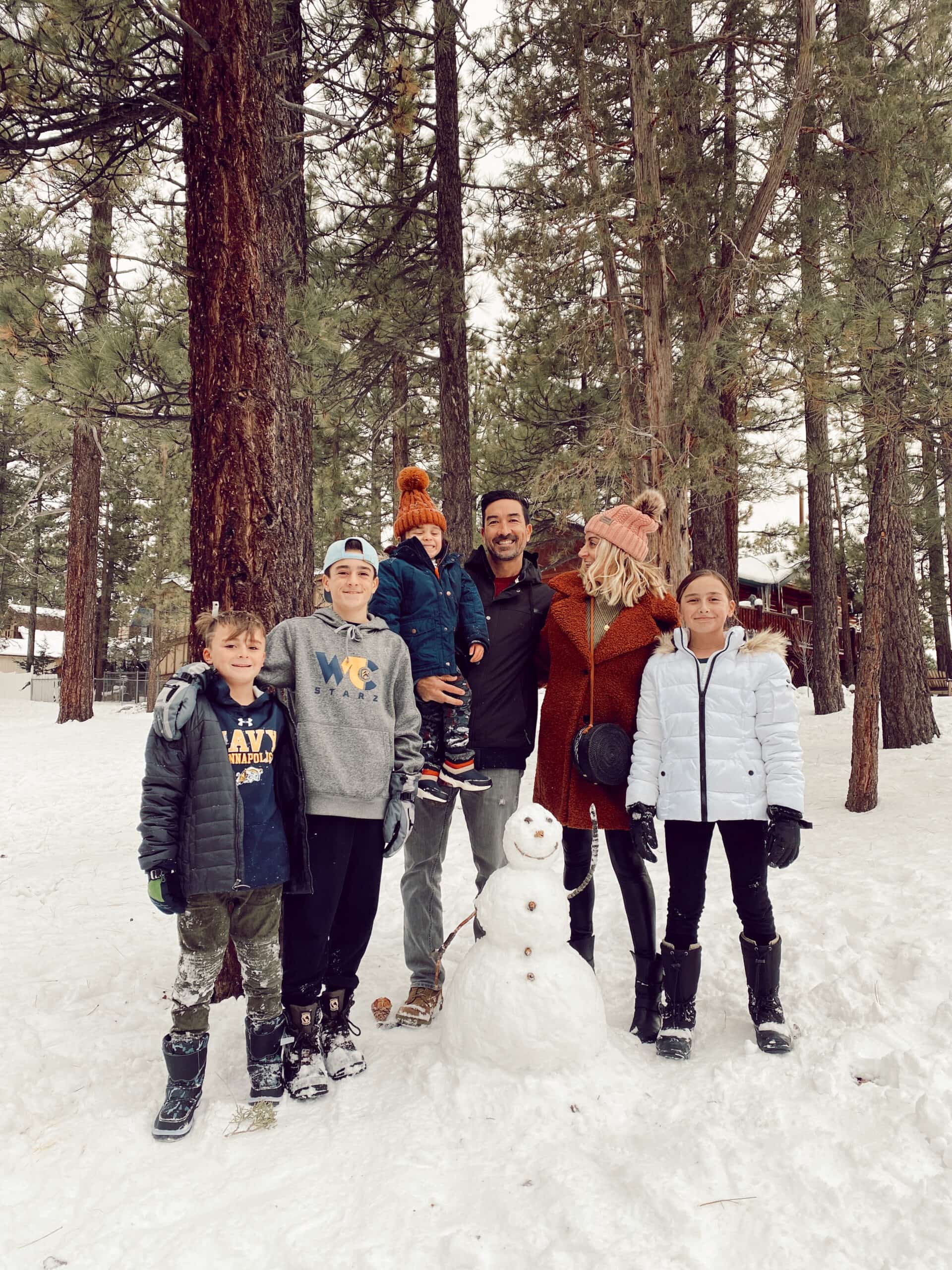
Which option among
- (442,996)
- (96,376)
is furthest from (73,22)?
(442,996)

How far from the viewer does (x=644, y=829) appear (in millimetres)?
3082

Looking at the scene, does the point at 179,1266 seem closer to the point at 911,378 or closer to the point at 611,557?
the point at 611,557

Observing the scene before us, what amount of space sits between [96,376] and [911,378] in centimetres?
609

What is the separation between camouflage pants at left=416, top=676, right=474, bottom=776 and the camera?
339cm

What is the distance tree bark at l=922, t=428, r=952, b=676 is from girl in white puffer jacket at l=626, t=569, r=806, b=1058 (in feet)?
33.1

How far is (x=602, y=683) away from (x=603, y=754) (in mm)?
349

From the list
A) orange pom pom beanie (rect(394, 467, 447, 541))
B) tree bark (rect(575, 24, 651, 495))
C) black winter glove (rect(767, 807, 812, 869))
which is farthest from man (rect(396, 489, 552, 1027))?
tree bark (rect(575, 24, 651, 495))

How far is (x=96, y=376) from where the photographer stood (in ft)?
19.4

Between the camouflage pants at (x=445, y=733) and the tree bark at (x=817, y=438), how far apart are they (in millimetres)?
4047

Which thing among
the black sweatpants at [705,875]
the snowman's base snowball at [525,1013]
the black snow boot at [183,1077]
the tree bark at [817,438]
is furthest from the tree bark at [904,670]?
the black snow boot at [183,1077]

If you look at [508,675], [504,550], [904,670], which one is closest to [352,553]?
[504,550]

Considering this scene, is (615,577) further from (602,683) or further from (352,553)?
(352,553)

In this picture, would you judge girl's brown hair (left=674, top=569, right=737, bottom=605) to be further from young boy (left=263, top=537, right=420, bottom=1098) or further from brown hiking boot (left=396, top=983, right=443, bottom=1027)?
brown hiking boot (left=396, top=983, right=443, bottom=1027)

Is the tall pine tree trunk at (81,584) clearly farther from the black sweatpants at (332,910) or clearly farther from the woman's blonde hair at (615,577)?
the woman's blonde hair at (615,577)
